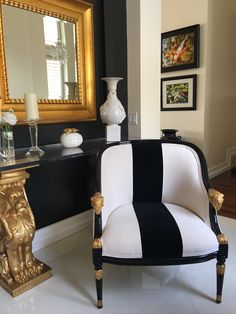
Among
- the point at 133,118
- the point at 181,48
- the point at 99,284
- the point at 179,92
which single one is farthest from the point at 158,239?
the point at 181,48

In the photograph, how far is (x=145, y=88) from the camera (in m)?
2.53

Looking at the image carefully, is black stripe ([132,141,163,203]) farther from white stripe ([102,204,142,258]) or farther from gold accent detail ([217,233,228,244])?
gold accent detail ([217,233,228,244])

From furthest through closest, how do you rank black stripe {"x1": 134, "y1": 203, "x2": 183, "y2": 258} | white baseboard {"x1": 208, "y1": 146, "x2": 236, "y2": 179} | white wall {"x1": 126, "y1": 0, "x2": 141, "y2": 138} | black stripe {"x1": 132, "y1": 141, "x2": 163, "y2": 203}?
white baseboard {"x1": 208, "y1": 146, "x2": 236, "y2": 179} < white wall {"x1": 126, "y1": 0, "x2": 141, "y2": 138} < black stripe {"x1": 132, "y1": 141, "x2": 163, "y2": 203} < black stripe {"x1": 134, "y1": 203, "x2": 183, "y2": 258}

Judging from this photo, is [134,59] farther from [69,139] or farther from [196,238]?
[196,238]

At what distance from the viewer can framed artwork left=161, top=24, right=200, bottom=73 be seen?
3.63m

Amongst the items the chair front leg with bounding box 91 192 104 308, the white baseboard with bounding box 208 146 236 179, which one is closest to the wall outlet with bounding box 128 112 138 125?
the chair front leg with bounding box 91 192 104 308

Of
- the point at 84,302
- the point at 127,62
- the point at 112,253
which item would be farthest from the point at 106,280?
the point at 127,62

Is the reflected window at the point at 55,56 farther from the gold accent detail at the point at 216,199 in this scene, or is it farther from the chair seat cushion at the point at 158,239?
the gold accent detail at the point at 216,199

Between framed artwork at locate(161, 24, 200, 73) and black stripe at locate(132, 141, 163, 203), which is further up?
framed artwork at locate(161, 24, 200, 73)

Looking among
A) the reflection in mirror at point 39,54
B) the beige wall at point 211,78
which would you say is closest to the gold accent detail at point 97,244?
the reflection in mirror at point 39,54

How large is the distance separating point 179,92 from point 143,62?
62.4 inches

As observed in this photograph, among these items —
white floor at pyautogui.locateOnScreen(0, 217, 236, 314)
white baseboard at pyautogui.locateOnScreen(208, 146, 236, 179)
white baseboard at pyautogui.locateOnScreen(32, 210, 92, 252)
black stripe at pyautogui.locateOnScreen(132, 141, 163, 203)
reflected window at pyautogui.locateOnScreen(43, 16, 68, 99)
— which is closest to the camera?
white floor at pyautogui.locateOnScreen(0, 217, 236, 314)

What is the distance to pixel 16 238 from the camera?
1565 millimetres

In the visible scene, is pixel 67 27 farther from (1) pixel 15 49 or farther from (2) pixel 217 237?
(2) pixel 217 237
